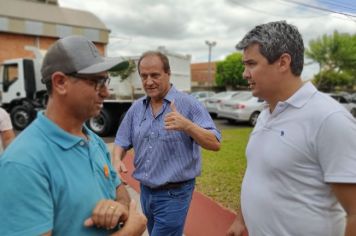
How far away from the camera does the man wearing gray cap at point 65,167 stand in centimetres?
122

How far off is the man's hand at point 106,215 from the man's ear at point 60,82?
1.46ft

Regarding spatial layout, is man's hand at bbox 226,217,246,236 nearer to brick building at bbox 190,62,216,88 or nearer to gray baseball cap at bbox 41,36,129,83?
gray baseball cap at bbox 41,36,129,83

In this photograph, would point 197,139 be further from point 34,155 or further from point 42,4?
point 42,4

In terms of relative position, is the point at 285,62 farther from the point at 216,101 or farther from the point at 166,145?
the point at 216,101

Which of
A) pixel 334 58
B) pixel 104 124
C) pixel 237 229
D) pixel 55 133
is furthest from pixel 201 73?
pixel 55 133

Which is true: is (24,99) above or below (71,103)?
below

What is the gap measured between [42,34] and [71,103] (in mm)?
29785

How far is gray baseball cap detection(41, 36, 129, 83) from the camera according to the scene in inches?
56.5

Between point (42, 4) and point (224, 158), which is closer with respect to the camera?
point (224, 158)

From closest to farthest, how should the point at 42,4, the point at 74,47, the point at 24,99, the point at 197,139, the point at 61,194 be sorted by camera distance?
the point at 61,194
the point at 74,47
the point at 197,139
the point at 24,99
the point at 42,4

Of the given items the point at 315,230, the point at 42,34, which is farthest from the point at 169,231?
the point at 42,34

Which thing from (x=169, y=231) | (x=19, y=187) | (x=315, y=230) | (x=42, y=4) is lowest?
(x=169, y=231)

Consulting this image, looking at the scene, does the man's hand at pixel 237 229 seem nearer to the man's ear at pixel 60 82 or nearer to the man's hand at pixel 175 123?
the man's hand at pixel 175 123

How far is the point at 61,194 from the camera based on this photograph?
4.37 ft
